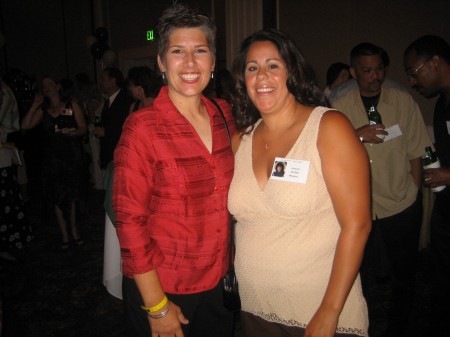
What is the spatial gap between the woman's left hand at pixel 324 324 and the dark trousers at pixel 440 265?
4.39ft

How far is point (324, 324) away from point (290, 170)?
57 centimetres

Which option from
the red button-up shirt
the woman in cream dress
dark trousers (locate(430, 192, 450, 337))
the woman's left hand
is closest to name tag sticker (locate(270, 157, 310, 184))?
the woman in cream dress

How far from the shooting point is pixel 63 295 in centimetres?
334

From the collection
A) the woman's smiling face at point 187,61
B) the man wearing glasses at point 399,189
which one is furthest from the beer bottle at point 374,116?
the woman's smiling face at point 187,61

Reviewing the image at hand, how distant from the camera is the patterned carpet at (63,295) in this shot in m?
2.82

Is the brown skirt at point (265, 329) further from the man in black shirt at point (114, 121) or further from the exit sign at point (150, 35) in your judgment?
the exit sign at point (150, 35)

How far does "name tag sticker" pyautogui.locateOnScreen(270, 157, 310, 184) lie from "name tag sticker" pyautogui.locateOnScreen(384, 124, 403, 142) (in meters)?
1.40

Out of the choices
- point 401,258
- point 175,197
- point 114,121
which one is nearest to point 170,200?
point 175,197

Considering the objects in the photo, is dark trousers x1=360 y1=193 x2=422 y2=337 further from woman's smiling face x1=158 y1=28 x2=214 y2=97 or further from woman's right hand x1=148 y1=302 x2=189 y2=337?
woman's smiling face x1=158 y1=28 x2=214 y2=97

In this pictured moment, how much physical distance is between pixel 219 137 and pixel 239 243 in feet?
1.56

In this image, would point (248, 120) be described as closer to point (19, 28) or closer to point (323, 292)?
point (323, 292)

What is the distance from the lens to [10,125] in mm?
4223

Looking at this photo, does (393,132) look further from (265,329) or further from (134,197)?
(134,197)

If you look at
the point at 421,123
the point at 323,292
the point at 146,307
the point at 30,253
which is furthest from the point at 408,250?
the point at 30,253
